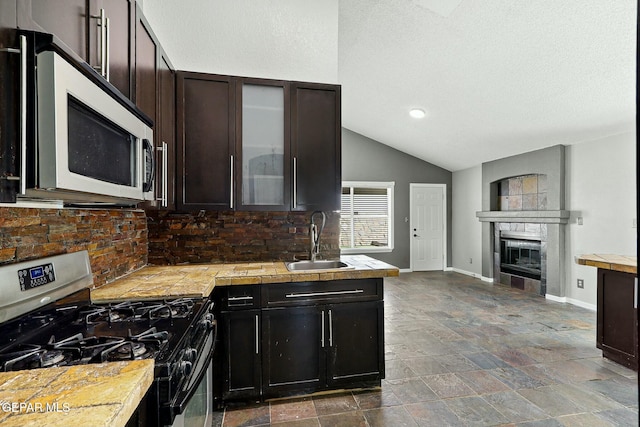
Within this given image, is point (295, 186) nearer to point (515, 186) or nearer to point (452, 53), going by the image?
point (452, 53)

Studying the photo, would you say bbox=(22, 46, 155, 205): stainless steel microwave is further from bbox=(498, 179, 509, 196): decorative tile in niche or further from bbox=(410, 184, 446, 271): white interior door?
bbox=(410, 184, 446, 271): white interior door

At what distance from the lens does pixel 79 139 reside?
36.2 inches

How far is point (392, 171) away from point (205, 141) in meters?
5.45

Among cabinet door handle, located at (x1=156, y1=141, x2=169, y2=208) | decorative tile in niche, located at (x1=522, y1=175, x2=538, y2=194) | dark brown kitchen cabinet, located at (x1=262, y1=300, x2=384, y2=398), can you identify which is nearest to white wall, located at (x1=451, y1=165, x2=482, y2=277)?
decorative tile in niche, located at (x1=522, y1=175, x2=538, y2=194)

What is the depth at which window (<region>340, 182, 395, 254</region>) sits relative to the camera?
277 inches

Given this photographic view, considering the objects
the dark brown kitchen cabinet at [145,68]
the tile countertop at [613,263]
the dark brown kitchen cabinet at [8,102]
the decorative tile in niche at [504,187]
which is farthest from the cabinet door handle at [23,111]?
the decorative tile in niche at [504,187]

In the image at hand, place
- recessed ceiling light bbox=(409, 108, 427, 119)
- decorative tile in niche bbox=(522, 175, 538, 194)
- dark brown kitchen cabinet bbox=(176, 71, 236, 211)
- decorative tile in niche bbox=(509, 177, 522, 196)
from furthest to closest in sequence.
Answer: decorative tile in niche bbox=(509, 177, 522, 196) → decorative tile in niche bbox=(522, 175, 538, 194) → recessed ceiling light bbox=(409, 108, 427, 119) → dark brown kitchen cabinet bbox=(176, 71, 236, 211)

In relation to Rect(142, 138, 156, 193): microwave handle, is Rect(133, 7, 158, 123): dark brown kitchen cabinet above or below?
above

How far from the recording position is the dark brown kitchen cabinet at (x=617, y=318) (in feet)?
8.82

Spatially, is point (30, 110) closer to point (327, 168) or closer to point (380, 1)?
point (327, 168)

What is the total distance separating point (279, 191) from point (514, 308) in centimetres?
404

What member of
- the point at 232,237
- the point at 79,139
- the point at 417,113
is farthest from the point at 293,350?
the point at 417,113

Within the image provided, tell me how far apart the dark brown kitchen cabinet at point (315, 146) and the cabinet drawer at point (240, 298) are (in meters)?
0.74

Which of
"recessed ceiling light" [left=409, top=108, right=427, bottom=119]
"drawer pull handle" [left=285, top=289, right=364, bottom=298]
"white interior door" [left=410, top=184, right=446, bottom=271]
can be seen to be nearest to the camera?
"drawer pull handle" [left=285, top=289, right=364, bottom=298]
